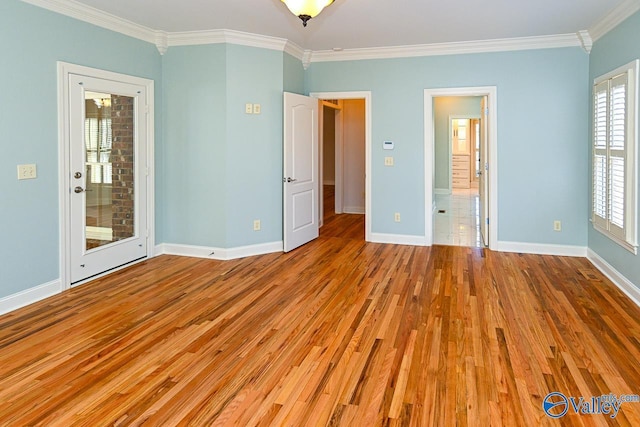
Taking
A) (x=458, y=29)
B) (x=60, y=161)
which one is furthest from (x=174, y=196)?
(x=458, y=29)

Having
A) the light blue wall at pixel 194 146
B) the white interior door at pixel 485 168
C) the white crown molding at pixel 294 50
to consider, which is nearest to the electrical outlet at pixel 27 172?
the light blue wall at pixel 194 146

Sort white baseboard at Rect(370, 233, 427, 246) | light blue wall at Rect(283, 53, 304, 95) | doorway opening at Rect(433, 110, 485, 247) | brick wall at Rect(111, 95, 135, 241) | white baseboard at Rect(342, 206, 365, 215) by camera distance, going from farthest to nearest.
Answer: white baseboard at Rect(342, 206, 365, 215) < doorway opening at Rect(433, 110, 485, 247) < white baseboard at Rect(370, 233, 427, 246) < light blue wall at Rect(283, 53, 304, 95) < brick wall at Rect(111, 95, 135, 241)

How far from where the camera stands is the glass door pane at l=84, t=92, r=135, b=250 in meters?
4.39

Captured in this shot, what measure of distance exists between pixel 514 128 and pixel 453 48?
125 centimetres

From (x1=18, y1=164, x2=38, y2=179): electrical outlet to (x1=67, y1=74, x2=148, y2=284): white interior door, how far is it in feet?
1.16

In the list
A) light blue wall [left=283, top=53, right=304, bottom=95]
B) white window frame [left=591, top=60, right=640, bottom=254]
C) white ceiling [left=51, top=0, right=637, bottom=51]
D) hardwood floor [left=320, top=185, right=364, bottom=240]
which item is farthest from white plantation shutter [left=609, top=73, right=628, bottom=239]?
light blue wall [left=283, top=53, right=304, bottom=95]

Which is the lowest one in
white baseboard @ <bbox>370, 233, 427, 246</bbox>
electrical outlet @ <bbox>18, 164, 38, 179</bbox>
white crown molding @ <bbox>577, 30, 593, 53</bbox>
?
white baseboard @ <bbox>370, 233, 427, 246</bbox>

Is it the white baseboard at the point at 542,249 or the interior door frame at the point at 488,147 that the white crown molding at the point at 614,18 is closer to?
the interior door frame at the point at 488,147

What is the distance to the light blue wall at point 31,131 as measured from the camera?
3.55 meters

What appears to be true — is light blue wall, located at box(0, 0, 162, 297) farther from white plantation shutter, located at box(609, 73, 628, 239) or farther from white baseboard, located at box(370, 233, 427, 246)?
white plantation shutter, located at box(609, 73, 628, 239)

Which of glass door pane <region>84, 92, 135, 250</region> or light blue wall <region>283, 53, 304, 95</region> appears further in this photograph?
light blue wall <region>283, 53, 304, 95</region>

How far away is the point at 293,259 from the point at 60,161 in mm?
2596

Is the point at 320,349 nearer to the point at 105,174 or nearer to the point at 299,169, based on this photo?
the point at 105,174

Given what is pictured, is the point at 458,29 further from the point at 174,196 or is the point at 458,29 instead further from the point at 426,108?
the point at 174,196
